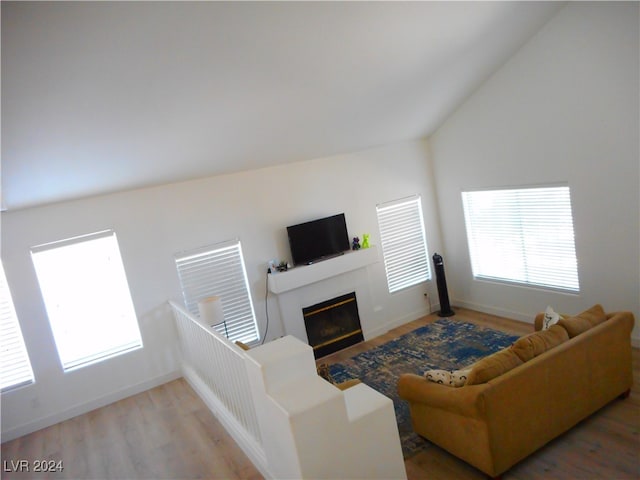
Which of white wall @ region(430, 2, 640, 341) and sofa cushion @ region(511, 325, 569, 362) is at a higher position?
white wall @ region(430, 2, 640, 341)

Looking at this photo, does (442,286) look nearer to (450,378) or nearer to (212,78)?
(450,378)

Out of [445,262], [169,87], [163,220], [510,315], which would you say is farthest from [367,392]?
[445,262]

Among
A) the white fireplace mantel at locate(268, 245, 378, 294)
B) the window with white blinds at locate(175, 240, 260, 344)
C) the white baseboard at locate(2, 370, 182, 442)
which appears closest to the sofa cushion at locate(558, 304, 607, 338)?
the white fireplace mantel at locate(268, 245, 378, 294)

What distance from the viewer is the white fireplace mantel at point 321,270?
21.1 feet

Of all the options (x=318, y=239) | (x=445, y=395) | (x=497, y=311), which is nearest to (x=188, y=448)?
(x=445, y=395)

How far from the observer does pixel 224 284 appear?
644 cm

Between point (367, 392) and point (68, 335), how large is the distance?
4123 millimetres

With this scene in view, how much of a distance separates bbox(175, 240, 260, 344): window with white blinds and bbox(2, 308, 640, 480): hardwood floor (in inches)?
38.3

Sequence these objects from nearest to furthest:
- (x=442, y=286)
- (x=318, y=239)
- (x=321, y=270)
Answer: (x=321, y=270), (x=318, y=239), (x=442, y=286)

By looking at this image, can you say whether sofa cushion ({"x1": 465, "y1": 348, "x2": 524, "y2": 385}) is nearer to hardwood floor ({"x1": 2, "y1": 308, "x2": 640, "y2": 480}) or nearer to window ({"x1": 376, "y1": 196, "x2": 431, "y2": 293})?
hardwood floor ({"x1": 2, "y1": 308, "x2": 640, "y2": 480})

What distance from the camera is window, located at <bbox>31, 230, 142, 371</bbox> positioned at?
18.7 ft

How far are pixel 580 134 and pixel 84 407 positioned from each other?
6510 millimetres

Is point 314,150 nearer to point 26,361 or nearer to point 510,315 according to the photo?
point 510,315

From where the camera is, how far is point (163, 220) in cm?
608
